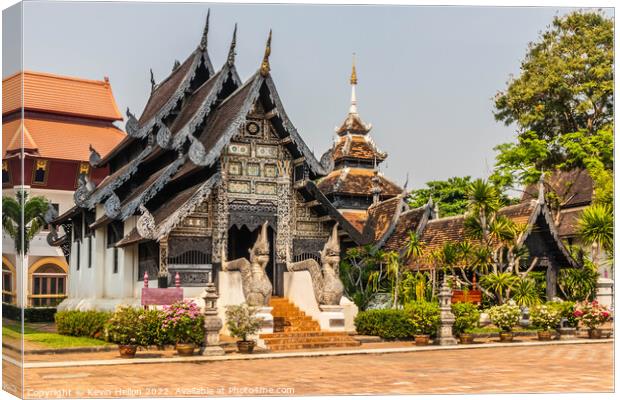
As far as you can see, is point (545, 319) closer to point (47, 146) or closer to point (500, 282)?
point (500, 282)

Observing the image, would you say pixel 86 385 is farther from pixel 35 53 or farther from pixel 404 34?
pixel 404 34

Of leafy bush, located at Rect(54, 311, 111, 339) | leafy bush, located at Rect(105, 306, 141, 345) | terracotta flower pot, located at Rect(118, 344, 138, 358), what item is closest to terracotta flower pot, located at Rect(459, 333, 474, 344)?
leafy bush, located at Rect(105, 306, 141, 345)

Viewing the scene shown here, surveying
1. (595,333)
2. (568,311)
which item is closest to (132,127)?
(568,311)

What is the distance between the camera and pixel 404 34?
572 inches

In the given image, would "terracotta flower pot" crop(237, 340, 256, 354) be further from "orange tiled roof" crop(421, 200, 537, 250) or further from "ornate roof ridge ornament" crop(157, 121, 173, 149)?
"orange tiled roof" crop(421, 200, 537, 250)

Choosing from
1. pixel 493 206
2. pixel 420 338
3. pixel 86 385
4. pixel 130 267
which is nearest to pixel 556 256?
pixel 493 206

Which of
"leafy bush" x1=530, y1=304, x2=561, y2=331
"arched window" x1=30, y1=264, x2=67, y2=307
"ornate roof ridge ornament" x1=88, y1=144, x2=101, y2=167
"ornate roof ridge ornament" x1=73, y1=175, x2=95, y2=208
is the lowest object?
"leafy bush" x1=530, y1=304, x2=561, y2=331

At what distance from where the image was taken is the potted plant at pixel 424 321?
1975cm

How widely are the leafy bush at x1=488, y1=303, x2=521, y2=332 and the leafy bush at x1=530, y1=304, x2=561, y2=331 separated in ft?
1.31

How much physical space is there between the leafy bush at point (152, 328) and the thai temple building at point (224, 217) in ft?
7.66

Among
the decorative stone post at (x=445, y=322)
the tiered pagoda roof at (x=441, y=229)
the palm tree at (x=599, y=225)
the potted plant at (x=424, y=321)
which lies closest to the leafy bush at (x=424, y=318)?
the potted plant at (x=424, y=321)

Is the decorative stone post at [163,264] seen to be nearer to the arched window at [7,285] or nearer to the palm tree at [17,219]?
the palm tree at [17,219]

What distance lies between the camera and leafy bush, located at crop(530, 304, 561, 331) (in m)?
20.7

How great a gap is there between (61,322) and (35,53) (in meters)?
6.44
